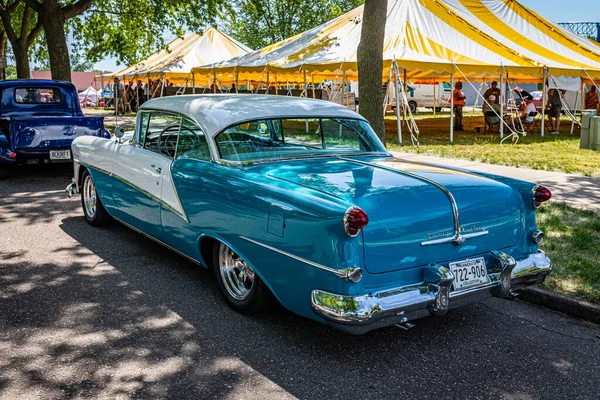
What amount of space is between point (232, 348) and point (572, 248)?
3753 mm

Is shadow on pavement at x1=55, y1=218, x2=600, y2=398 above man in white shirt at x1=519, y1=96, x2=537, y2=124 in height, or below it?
below

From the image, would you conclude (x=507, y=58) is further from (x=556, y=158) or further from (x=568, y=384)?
(x=568, y=384)

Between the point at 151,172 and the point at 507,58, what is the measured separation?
1371cm

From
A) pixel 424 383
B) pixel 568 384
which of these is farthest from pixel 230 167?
pixel 568 384

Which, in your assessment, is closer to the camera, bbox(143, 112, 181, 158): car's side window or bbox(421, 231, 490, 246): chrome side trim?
bbox(421, 231, 490, 246): chrome side trim

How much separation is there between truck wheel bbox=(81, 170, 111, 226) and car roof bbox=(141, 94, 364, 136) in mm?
1818

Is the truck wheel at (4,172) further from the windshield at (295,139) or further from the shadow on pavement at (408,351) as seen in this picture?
the windshield at (295,139)

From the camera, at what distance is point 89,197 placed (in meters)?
7.44

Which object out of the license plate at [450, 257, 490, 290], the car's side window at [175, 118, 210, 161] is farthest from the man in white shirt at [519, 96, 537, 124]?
the license plate at [450, 257, 490, 290]

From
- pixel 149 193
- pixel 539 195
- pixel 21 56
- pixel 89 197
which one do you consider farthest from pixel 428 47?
pixel 21 56

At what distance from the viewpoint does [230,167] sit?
15.3 feet

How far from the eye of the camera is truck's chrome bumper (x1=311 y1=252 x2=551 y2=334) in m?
3.54

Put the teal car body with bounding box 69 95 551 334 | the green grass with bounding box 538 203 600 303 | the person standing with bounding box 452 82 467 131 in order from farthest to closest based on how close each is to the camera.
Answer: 1. the person standing with bounding box 452 82 467 131
2. the green grass with bounding box 538 203 600 303
3. the teal car body with bounding box 69 95 551 334

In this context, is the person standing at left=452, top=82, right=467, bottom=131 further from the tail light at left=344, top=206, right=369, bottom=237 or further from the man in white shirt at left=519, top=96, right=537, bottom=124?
the tail light at left=344, top=206, right=369, bottom=237
